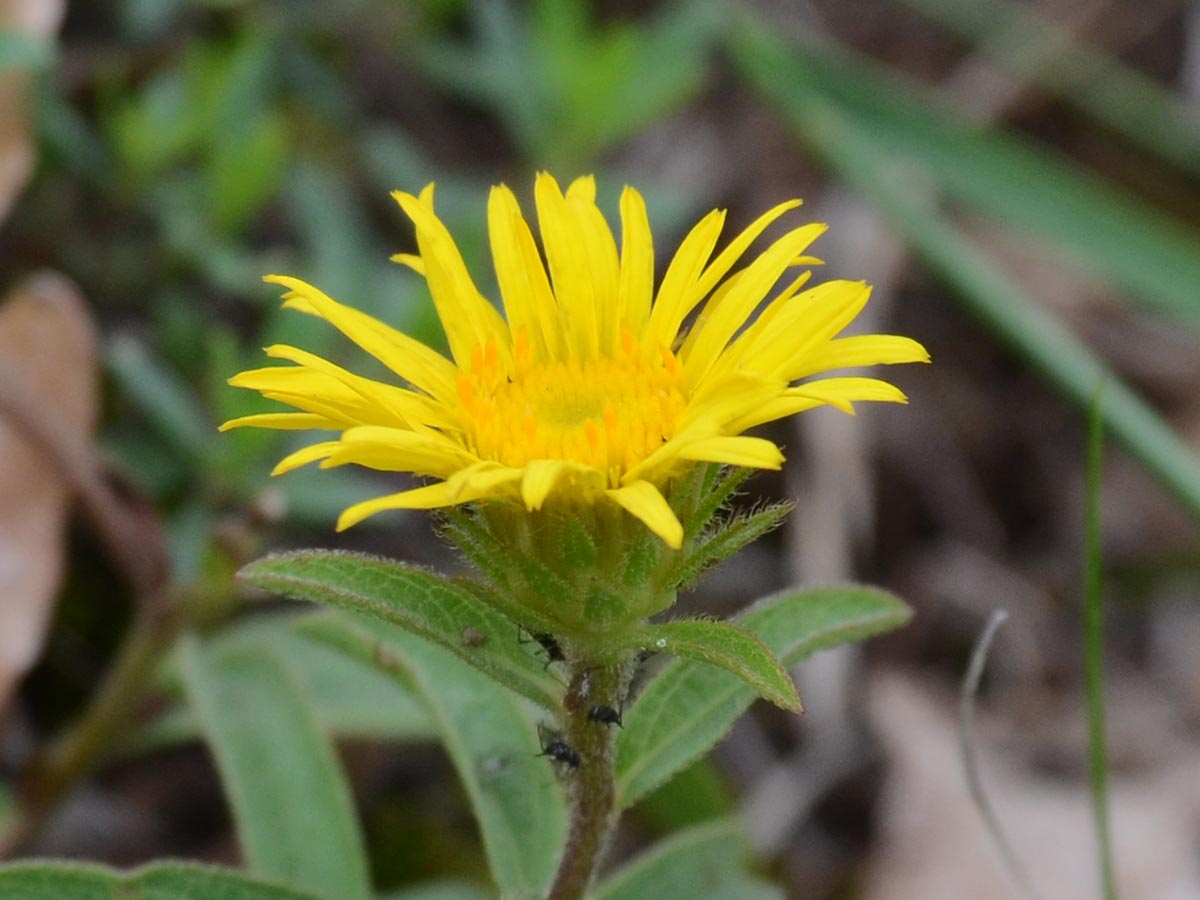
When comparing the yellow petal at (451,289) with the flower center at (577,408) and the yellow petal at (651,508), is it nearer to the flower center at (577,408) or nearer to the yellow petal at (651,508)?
the flower center at (577,408)

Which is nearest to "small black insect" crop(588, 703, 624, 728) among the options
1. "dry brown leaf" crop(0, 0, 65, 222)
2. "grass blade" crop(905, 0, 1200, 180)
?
"dry brown leaf" crop(0, 0, 65, 222)

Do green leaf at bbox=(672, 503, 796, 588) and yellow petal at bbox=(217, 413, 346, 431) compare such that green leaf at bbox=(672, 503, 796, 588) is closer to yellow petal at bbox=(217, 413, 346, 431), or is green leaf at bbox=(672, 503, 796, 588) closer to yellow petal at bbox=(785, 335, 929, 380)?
yellow petal at bbox=(785, 335, 929, 380)

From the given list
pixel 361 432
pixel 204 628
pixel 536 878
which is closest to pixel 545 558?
pixel 361 432

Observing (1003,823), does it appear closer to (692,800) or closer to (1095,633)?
(692,800)

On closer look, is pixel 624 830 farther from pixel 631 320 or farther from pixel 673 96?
pixel 673 96

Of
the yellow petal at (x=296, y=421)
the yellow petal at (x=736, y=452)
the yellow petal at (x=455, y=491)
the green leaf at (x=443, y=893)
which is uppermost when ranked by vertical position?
the yellow petal at (x=736, y=452)

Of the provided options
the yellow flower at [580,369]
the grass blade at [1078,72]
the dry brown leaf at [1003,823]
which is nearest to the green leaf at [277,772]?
the yellow flower at [580,369]
